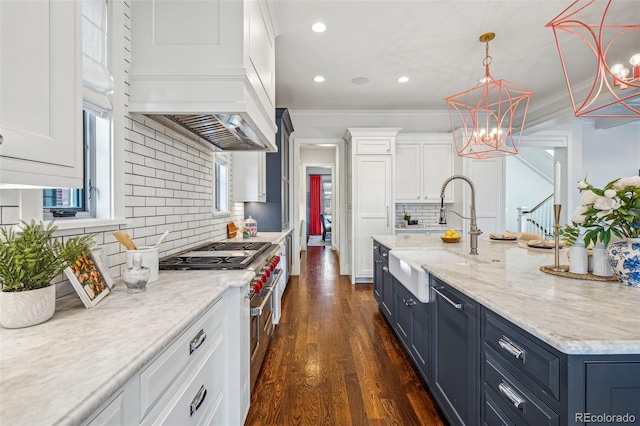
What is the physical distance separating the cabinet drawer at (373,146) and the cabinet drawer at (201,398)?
13.1 feet

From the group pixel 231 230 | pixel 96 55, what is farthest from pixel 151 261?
pixel 231 230

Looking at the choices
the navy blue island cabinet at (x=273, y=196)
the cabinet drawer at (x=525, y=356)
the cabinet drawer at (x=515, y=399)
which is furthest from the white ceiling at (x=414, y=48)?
the cabinet drawer at (x=515, y=399)

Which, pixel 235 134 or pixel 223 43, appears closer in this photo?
pixel 223 43

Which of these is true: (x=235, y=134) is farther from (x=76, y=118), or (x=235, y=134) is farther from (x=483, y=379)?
(x=483, y=379)

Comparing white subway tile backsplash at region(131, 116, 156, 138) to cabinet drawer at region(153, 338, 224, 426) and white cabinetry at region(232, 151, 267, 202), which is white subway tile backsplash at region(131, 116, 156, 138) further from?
white cabinetry at region(232, 151, 267, 202)

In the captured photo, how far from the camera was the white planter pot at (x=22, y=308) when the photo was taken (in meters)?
0.86

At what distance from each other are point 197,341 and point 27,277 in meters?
0.53

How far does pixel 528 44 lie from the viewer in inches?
127

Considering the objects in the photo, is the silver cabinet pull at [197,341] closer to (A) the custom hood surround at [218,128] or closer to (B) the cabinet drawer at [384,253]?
(A) the custom hood surround at [218,128]

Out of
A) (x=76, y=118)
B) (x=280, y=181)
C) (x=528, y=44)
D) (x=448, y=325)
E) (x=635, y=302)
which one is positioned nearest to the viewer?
(x=76, y=118)

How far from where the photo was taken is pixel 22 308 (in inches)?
34.3

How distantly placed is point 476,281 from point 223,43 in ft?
5.74

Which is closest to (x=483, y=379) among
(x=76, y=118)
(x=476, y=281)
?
(x=476, y=281)

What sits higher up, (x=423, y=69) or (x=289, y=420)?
(x=423, y=69)
